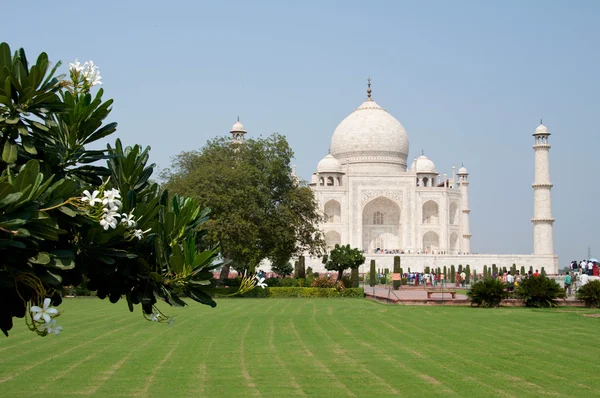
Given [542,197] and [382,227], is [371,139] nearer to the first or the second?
[382,227]

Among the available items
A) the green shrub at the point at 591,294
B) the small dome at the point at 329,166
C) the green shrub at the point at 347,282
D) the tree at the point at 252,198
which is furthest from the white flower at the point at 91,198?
the small dome at the point at 329,166

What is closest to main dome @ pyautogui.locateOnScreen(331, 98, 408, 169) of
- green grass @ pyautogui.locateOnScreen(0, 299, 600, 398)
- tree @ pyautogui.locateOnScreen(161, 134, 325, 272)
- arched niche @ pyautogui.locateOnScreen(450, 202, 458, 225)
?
arched niche @ pyautogui.locateOnScreen(450, 202, 458, 225)

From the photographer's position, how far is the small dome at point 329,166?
2167 inches

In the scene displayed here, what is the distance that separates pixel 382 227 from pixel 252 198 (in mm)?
27931

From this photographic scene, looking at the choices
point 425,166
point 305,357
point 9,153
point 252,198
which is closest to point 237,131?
point 425,166

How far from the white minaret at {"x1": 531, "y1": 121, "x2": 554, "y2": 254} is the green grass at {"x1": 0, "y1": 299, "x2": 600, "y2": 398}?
33715 millimetres

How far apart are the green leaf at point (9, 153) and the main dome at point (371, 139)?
52532 millimetres

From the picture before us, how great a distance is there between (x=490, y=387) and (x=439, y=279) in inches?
1343

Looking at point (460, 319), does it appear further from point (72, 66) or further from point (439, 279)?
point (439, 279)

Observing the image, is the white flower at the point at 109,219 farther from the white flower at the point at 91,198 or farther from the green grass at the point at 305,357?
the green grass at the point at 305,357

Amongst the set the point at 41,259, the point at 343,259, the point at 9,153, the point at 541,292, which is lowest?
the point at 541,292

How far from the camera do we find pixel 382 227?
54250 mm

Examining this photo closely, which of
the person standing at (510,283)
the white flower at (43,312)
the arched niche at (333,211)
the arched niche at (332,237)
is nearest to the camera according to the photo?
the white flower at (43,312)

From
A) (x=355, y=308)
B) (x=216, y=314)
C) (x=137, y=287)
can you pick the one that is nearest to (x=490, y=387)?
(x=137, y=287)
